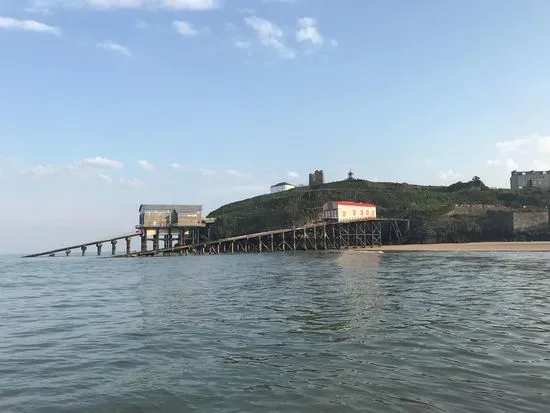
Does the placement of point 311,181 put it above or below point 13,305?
above

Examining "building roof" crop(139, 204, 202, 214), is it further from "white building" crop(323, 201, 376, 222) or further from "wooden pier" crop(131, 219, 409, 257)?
"white building" crop(323, 201, 376, 222)

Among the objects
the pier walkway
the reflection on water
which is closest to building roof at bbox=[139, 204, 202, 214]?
the pier walkway

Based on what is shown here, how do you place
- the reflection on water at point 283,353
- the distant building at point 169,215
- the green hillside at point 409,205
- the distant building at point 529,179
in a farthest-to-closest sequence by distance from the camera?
the distant building at point 529,179, the distant building at point 169,215, the green hillside at point 409,205, the reflection on water at point 283,353

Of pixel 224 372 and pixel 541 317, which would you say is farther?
pixel 541 317

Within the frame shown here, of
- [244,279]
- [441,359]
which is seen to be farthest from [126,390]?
[244,279]

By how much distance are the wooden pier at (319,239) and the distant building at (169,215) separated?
21.1ft

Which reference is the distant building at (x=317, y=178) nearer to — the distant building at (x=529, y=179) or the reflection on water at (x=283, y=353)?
the distant building at (x=529, y=179)

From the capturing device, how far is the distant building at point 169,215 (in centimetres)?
10844

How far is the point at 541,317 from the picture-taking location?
17594 mm

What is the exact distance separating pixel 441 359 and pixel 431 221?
102 meters

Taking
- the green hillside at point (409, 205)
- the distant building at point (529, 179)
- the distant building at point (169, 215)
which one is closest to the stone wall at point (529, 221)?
the green hillside at point (409, 205)

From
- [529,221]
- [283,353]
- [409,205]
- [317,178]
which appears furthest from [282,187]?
[283,353]

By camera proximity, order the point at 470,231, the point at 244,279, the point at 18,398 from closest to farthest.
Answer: the point at 18,398 → the point at 244,279 → the point at 470,231

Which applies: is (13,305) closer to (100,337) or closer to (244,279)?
(100,337)
